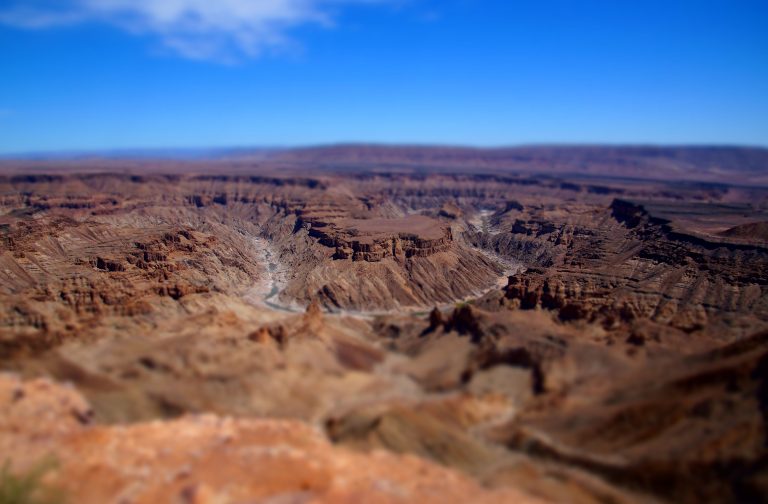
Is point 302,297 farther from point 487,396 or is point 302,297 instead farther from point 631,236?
point 631,236

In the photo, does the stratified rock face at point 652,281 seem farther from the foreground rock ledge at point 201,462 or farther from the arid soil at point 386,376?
the foreground rock ledge at point 201,462

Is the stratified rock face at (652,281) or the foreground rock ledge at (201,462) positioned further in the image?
the stratified rock face at (652,281)

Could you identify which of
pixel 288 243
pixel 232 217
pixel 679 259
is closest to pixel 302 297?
pixel 288 243

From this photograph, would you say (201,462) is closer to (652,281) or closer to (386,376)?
(386,376)

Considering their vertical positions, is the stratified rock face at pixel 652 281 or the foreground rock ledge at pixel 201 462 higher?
the stratified rock face at pixel 652 281

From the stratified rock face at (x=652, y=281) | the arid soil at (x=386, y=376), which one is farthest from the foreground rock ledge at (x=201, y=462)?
the stratified rock face at (x=652, y=281)

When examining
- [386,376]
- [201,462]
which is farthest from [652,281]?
[201,462]

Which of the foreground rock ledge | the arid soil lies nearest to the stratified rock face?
the arid soil
